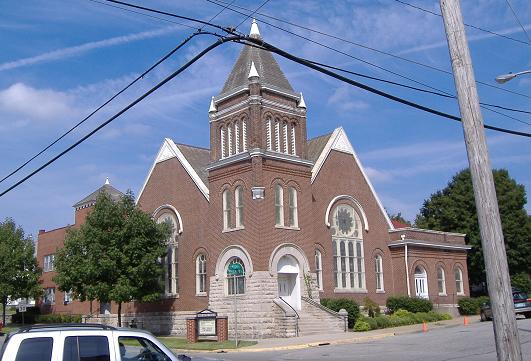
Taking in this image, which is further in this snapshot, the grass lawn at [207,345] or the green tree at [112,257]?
the green tree at [112,257]

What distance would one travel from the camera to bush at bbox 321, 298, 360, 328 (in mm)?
34906

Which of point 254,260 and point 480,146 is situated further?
point 254,260

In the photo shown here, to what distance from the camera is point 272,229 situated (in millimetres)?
32656

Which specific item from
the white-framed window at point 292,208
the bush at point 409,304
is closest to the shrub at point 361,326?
the white-framed window at point 292,208

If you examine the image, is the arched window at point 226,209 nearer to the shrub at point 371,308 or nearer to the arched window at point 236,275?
the arched window at point 236,275

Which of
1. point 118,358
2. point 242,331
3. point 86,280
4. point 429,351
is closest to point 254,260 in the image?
point 242,331

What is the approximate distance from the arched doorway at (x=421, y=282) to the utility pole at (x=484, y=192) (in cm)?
3307

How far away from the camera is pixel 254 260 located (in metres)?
32.0

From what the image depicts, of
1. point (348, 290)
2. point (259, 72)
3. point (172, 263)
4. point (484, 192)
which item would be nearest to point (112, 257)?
point (172, 263)

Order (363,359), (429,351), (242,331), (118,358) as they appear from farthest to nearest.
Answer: (242,331), (429,351), (363,359), (118,358)

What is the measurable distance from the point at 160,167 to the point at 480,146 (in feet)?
112

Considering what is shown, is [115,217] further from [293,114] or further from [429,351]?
[429,351]

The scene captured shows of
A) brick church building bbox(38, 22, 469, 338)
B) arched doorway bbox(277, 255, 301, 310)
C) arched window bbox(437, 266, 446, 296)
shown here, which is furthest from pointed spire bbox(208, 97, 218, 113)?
arched window bbox(437, 266, 446, 296)

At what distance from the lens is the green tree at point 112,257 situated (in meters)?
34.0
